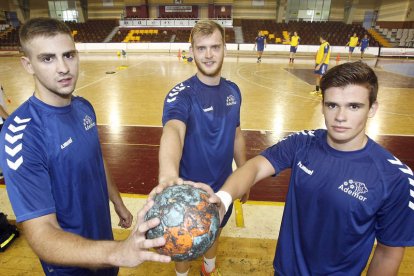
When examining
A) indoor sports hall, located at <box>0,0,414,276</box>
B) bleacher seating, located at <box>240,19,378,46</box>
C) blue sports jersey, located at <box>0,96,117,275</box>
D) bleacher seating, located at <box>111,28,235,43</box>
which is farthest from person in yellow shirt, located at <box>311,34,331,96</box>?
bleacher seating, located at <box>111,28,235,43</box>

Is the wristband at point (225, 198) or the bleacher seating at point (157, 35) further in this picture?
the bleacher seating at point (157, 35)

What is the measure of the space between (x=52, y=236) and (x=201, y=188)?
827mm

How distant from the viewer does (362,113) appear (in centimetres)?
179

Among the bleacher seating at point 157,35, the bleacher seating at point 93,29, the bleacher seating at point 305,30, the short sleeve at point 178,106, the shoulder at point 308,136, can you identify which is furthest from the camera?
the bleacher seating at point 93,29

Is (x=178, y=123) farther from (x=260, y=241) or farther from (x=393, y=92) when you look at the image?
(x=393, y=92)

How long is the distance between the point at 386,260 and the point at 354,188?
0.52m

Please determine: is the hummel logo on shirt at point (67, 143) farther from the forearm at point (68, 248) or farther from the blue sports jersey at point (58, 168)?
the forearm at point (68, 248)

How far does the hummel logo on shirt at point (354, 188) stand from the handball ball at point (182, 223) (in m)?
0.97

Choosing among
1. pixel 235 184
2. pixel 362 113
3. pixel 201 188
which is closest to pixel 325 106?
pixel 362 113

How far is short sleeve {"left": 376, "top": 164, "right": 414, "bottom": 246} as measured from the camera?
5.49 ft

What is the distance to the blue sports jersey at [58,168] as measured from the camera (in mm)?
1564

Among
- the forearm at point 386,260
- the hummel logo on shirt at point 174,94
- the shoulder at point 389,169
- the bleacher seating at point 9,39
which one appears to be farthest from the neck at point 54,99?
the bleacher seating at point 9,39

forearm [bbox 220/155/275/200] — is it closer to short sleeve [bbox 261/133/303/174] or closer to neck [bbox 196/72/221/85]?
short sleeve [bbox 261/133/303/174]

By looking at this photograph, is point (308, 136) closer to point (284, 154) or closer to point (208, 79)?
point (284, 154)
